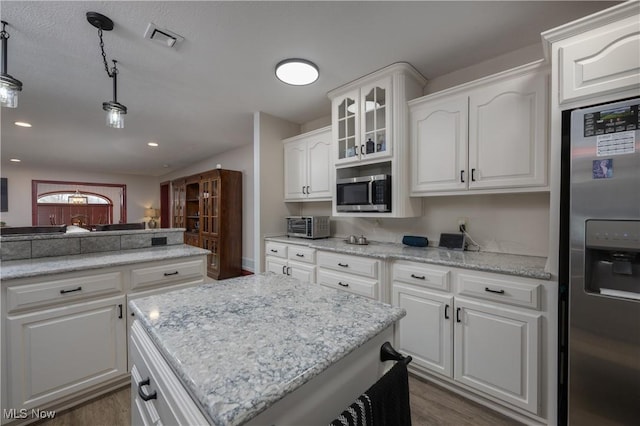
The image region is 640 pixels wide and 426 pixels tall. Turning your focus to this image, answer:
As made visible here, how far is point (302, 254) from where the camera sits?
106 inches

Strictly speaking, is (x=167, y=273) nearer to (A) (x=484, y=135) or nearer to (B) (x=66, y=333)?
(B) (x=66, y=333)

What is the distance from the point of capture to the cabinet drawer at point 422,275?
5.76 feet

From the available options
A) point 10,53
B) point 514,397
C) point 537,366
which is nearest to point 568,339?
point 537,366

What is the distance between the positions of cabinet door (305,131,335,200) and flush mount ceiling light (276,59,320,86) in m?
0.69

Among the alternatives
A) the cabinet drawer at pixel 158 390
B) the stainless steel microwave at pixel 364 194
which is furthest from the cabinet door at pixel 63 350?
the stainless steel microwave at pixel 364 194

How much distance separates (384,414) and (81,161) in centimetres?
766

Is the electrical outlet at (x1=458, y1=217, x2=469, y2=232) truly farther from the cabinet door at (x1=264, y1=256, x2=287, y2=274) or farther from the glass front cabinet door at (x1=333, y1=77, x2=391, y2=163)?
the cabinet door at (x1=264, y1=256, x2=287, y2=274)

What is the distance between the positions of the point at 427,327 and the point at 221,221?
3615 mm

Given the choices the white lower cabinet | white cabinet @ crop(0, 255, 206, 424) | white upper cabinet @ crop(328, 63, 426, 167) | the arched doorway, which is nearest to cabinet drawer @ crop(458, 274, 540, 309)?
the white lower cabinet

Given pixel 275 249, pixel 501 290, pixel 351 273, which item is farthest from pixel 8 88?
pixel 501 290

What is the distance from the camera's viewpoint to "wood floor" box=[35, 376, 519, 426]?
5.06ft

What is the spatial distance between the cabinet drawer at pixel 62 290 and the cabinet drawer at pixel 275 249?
1482 mm

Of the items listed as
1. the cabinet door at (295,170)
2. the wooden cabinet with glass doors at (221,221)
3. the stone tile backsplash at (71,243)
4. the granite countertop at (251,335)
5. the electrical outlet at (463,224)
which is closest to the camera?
the granite countertop at (251,335)

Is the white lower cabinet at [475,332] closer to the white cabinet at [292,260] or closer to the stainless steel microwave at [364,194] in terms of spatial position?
the stainless steel microwave at [364,194]
